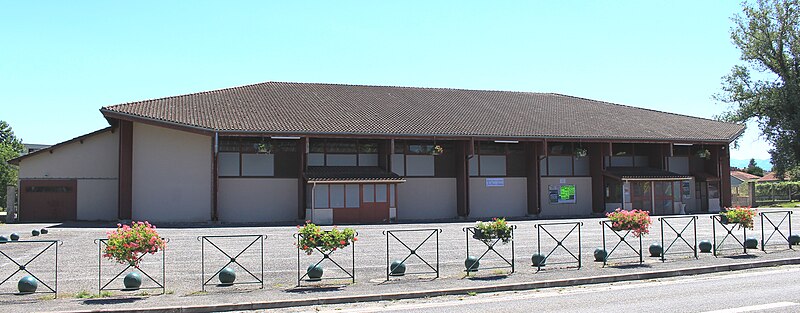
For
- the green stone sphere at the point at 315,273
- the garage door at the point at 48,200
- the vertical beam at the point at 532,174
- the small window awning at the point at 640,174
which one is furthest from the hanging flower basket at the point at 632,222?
the garage door at the point at 48,200

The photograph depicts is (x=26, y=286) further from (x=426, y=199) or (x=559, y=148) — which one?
(x=559, y=148)

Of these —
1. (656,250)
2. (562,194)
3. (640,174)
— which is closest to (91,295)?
(656,250)

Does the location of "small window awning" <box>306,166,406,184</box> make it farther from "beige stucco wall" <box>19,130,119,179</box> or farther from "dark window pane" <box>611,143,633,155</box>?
"dark window pane" <box>611,143,633,155</box>

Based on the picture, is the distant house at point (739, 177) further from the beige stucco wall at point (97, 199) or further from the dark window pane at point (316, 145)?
the beige stucco wall at point (97, 199)

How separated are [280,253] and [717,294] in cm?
1063

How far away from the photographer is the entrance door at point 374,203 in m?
31.9

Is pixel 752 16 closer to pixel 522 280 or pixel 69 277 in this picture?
pixel 522 280

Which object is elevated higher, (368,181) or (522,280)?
(368,181)

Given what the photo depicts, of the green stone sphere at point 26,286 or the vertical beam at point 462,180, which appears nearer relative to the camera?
the green stone sphere at point 26,286

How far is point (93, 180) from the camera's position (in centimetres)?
3334

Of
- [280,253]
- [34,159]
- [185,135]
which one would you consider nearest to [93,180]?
[34,159]

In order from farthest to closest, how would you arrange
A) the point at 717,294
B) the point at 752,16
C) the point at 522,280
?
1. the point at 752,16
2. the point at 522,280
3. the point at 717,294

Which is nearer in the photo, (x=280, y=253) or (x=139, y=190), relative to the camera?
(x=280, y=253)

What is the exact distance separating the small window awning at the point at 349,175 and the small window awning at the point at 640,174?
12.4m
